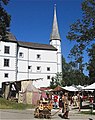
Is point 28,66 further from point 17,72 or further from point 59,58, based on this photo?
point 59,58

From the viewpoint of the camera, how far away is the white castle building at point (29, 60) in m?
74.1

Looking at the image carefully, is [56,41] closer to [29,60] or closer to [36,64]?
[36,64]

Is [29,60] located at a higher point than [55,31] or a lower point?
lower

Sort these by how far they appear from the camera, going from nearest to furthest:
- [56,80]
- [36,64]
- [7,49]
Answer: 1. [7,49]
2. [56,80]
3. [36,64]

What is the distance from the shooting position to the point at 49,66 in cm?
8362

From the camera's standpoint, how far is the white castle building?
74.1m

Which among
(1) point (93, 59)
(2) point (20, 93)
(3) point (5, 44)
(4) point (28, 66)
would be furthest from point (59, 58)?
(1) point (93, 59)

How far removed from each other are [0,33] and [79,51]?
10.3 meters

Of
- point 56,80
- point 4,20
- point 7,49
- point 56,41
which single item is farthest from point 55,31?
point 4,20

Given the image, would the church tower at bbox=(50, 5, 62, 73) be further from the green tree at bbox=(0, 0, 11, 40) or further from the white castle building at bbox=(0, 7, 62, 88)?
the green tree at bbox=(0, 0, 11, 40)

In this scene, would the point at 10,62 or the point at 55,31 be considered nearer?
the point at 10,62

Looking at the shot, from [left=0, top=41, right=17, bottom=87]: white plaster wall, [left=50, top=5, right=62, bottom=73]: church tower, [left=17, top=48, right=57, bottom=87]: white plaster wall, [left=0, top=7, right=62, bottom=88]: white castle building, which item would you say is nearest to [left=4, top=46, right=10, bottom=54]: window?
[left=0, top=7, right=62, bottom=88]: white castle building

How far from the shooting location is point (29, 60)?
8112 cm

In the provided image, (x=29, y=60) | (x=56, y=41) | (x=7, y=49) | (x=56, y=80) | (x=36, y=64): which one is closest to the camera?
(x=7, y=49)
